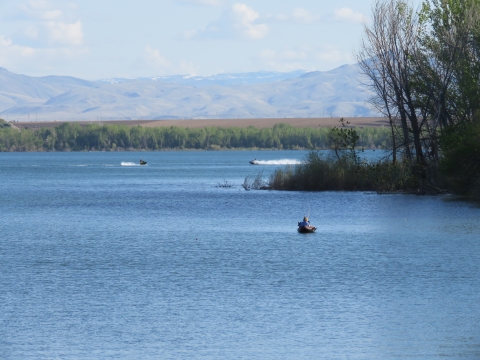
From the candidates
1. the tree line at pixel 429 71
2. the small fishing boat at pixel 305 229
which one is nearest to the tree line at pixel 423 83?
the tree line at pixel 429 71

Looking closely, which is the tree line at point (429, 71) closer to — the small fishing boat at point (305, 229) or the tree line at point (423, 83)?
the tree line at point (423, 83)

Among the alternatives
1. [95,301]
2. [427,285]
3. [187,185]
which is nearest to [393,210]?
[427,285]

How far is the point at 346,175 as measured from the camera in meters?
58.4

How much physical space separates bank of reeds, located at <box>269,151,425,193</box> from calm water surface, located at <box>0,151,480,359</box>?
748 cm

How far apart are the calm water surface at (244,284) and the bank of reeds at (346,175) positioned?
7.48m

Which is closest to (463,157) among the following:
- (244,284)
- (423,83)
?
(423,83)

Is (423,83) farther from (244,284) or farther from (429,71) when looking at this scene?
(244,284)

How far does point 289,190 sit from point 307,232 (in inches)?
998

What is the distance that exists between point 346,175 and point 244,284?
35617 mm

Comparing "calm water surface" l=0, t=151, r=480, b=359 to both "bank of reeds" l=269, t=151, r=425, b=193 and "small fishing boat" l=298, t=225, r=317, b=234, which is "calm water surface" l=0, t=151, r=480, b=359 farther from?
"bank of reeds" l=269, t=151, r=425, b=193

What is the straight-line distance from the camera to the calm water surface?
16938mm

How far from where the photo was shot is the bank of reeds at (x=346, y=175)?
5497cm

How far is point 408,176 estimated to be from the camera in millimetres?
53812

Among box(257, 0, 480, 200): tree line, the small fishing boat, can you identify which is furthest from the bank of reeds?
the small fishing boat
